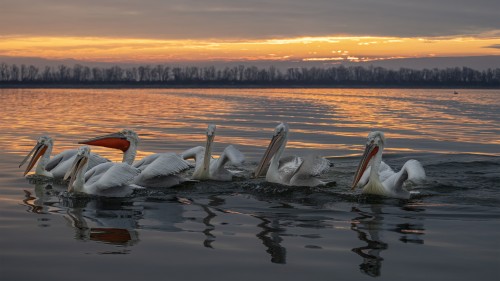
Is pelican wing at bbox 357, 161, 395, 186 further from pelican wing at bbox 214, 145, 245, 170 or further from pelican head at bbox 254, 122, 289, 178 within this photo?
pelican wing at bbox 214, 145, 245, 170

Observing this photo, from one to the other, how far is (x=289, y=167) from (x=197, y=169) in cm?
117

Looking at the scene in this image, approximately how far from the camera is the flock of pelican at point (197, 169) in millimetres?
7980

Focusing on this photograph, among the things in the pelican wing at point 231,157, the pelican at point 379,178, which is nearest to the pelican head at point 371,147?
the pelican at point 379,178

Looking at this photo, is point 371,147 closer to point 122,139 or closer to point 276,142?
point 276,142

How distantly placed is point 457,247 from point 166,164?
389 cm

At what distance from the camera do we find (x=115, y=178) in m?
7.80

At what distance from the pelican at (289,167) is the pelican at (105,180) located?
1.71 meters

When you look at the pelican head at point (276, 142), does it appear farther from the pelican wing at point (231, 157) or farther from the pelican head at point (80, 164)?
the pelican head at point (80, 164)

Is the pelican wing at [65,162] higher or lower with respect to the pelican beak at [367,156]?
lower

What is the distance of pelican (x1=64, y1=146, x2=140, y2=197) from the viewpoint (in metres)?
7.80

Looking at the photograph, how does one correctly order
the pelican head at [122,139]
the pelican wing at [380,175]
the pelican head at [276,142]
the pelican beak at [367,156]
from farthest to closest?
the pelican head at [122,139], the pelican head at [276,142], the pelican wing at [380,175], the pelican beak at [367,156]

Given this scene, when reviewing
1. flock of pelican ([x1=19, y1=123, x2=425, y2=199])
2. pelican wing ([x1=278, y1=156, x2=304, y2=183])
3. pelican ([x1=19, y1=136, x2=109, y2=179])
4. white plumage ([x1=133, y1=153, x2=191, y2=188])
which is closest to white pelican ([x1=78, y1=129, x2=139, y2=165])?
flock of pelican ([x1=19, y1=123, x2=425, y2=199])

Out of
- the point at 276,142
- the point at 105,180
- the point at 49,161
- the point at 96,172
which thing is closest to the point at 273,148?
the point at 276,142

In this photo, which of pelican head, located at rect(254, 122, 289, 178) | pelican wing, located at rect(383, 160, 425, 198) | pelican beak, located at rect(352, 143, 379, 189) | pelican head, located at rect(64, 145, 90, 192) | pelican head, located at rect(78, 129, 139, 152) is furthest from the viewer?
pelican head, located at rect(78, 129, 139, 152)
